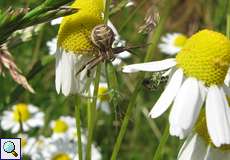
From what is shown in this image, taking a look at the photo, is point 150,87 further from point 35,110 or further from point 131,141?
point 131,141

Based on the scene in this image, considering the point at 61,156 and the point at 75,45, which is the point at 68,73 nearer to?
the point at 75,45

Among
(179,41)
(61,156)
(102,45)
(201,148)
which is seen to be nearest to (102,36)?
(102,45)

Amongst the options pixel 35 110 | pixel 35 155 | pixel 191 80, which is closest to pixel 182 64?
pixel 191 80

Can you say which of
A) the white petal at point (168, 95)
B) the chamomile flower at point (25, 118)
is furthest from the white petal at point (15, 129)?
the white petal at point (168, 95)

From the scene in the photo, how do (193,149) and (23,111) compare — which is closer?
(193,149)

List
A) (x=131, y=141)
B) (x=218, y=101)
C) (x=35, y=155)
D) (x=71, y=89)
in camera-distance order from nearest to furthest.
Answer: (x=218, y=101) < (x=71, y=89) < (x=35, y=155) < (x=131, y=141)

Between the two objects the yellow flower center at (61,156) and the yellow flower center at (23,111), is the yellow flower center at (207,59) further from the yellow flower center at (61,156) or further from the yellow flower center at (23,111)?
the yellow flower center at (23,111)
